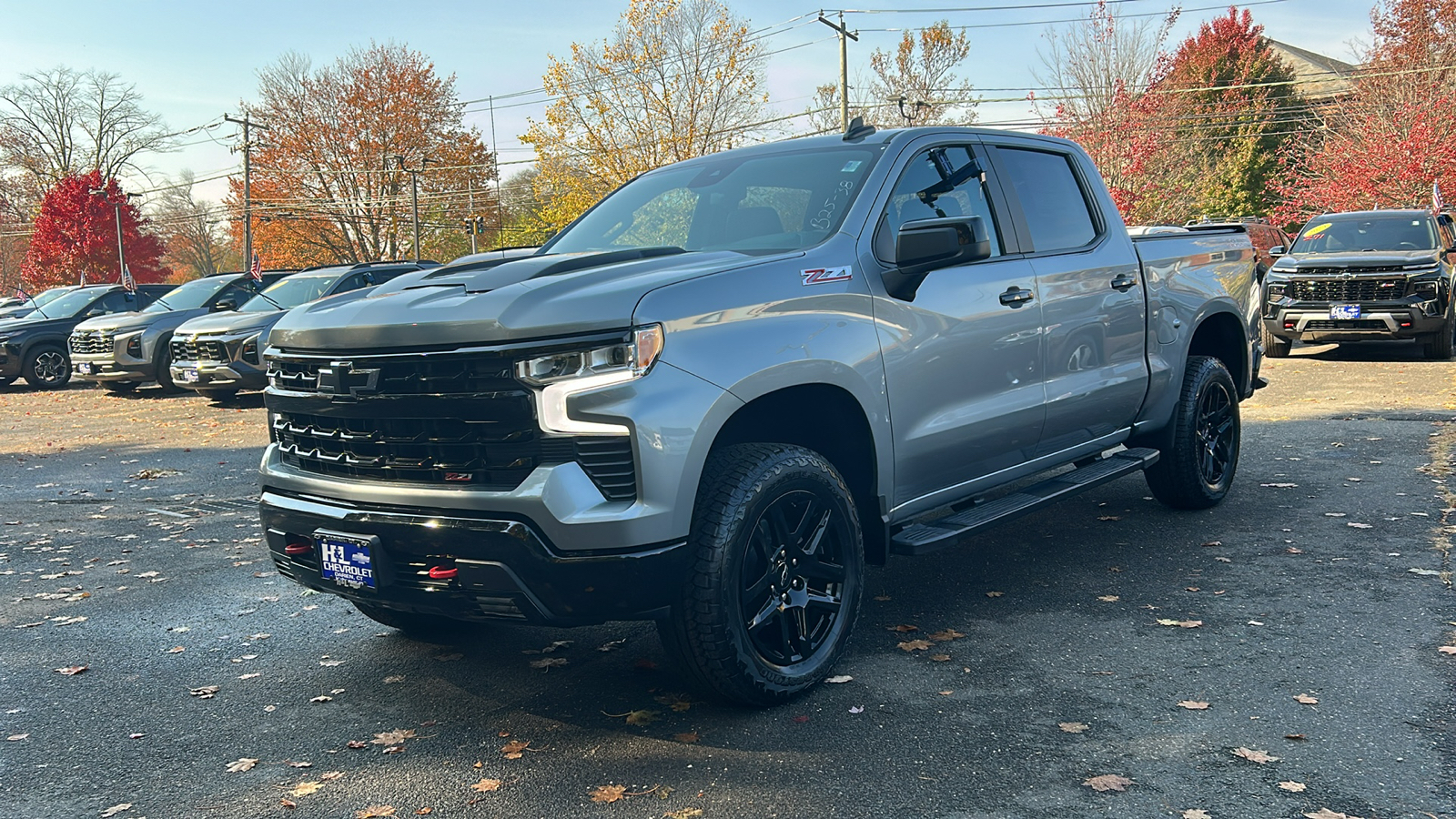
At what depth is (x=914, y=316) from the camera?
4.43 metres

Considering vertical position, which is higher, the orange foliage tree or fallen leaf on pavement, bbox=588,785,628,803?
the orange foliage tree

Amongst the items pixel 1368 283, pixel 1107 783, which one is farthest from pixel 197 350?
pixel 1368 283

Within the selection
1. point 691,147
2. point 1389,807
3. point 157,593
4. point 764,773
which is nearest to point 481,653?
point 764,773

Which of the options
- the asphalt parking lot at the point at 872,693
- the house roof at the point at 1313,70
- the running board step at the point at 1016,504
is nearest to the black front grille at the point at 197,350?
the asphalt parking lot at the point at 872,693

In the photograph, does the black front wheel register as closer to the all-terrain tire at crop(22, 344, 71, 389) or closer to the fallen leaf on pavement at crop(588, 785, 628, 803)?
the fallen leaf on pavement at crop(588, 785, 628, 803)

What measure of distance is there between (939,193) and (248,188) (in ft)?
166

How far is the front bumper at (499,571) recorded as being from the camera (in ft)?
11.2

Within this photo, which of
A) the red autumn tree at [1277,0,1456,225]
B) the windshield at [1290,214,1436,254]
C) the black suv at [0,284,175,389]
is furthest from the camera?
the red autumn tree at [1277,0,1456,225]

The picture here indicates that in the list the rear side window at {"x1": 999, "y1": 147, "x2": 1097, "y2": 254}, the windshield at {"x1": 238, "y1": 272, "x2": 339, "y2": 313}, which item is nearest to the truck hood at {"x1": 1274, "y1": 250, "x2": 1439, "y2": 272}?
the rear side window at {"x1": 999, "y1": 147, "x2": 1097, "y2": 254}

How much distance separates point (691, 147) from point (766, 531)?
1419 inches

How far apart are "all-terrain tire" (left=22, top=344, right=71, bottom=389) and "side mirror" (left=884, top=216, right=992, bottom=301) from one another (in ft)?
63.0

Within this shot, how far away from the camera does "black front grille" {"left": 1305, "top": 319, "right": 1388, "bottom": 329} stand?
1429 cm

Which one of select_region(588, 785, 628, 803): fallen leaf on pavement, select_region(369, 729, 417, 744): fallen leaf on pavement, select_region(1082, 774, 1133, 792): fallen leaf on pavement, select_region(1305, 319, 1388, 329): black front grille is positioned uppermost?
select_region(1305, 319, 1388, 329): black front grille

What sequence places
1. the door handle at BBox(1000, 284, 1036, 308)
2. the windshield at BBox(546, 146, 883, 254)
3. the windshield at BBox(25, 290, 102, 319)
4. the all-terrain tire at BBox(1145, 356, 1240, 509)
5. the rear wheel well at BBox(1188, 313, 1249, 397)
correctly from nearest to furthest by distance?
1. the windshield at BBox(546, 146, 883, 254)
2. the door handle at BBox(1000, 284, 1036, 308)
3. the all-terrain tire at BBox(1145, 356, 1240, 509)
4. the rear wheel well at BBox(1188, 313, 1249, 397)
5. the windshield at BBox(25, 290, 102, 319)
